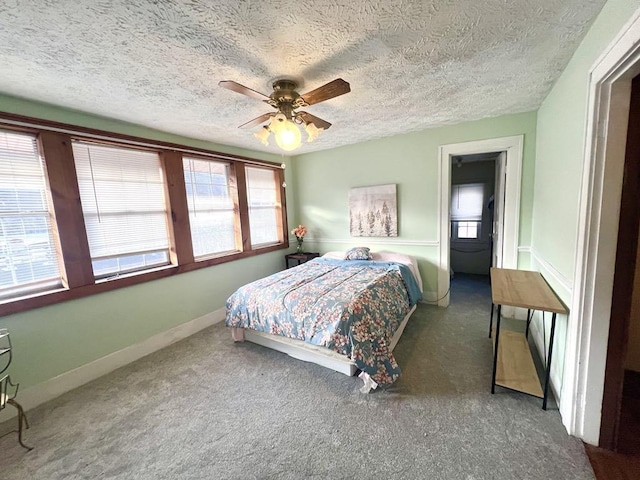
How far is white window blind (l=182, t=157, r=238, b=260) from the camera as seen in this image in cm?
319

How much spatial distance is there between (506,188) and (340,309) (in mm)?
2530

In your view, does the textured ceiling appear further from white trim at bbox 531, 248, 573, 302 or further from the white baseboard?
the white baseboard

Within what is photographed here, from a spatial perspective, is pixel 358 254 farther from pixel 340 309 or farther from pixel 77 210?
pixel 77 210

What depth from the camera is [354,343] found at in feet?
6.26

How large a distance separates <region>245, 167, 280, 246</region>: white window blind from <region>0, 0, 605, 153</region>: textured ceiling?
1612 mm

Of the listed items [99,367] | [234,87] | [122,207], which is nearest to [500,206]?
[234,87]

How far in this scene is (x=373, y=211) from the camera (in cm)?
383

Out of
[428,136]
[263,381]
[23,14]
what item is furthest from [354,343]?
[428,136]

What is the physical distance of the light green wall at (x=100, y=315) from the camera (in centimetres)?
196

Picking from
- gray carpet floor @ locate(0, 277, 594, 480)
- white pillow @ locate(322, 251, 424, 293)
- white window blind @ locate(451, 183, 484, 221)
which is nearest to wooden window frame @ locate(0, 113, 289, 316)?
gray carpet floor @ locate(0, 277, 594, 480)

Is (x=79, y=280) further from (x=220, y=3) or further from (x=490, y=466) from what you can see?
(x=490, y=466)

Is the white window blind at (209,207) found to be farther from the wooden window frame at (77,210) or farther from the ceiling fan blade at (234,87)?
the ceiling fan blade at (234,87)

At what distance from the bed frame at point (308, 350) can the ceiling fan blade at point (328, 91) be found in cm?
196

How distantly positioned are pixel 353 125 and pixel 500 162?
6.50 ft
